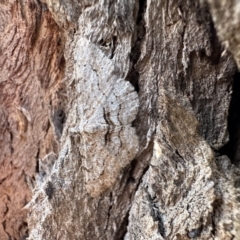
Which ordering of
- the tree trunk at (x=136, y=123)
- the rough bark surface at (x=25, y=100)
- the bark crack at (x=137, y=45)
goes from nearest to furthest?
A: the tree trunk at (x=136, y=123), the bark crack at (x=137, y=45), the rough bark surface at (x=25, y=100)

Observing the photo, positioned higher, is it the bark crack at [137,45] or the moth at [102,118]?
the bark crack at [137,45]

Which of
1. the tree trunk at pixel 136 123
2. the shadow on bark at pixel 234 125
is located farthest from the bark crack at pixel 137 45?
the shadow on bark at pixel 234 125

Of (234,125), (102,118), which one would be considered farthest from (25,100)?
(234,125)

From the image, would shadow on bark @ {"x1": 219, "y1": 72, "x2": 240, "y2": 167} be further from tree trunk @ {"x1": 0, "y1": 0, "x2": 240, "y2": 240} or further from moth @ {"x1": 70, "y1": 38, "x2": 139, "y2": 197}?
moth @ {"x1": 70, "y1": 38, "x2": 139, "y2": 197}

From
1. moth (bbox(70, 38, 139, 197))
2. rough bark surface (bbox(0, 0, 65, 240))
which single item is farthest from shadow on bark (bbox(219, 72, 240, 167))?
rough bark surface (bbox(0, 0, 65, 240))

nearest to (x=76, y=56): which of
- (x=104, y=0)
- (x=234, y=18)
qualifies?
(x=104, y=0)

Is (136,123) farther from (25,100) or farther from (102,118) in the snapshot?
(25,100)

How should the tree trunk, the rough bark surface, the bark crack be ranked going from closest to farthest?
the tree trunk → the bark crack → the rough bark surface

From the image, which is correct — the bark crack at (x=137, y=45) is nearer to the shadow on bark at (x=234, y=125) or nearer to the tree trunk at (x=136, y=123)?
the tree trunk at (x=136, y=123)
